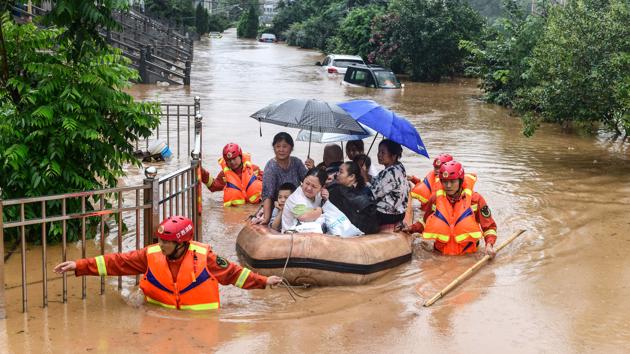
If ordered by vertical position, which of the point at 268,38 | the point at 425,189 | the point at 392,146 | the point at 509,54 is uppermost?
the point at 268,38

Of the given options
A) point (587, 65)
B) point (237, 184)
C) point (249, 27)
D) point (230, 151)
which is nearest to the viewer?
point (230, 151)

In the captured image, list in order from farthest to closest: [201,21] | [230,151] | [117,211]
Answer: [201,21] → [230,151] → [117,211]

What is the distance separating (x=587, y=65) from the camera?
48.7 feet

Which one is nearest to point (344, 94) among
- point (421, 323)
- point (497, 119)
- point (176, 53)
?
point (497, 119)

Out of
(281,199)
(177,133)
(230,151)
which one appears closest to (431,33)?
(177,133)

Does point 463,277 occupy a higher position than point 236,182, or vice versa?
point 236,182

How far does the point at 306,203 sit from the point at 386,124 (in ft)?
4.60

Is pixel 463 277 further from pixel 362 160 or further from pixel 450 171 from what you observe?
pixel 362 160

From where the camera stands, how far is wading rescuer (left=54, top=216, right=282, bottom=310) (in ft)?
21.2

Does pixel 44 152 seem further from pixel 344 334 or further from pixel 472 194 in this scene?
pixel 472 194

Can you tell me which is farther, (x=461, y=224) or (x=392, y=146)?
(x=392, y=146)

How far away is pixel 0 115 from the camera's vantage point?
27.3 ft

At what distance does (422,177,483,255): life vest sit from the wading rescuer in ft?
9.64

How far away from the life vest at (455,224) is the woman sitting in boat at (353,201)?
714 millimetres
